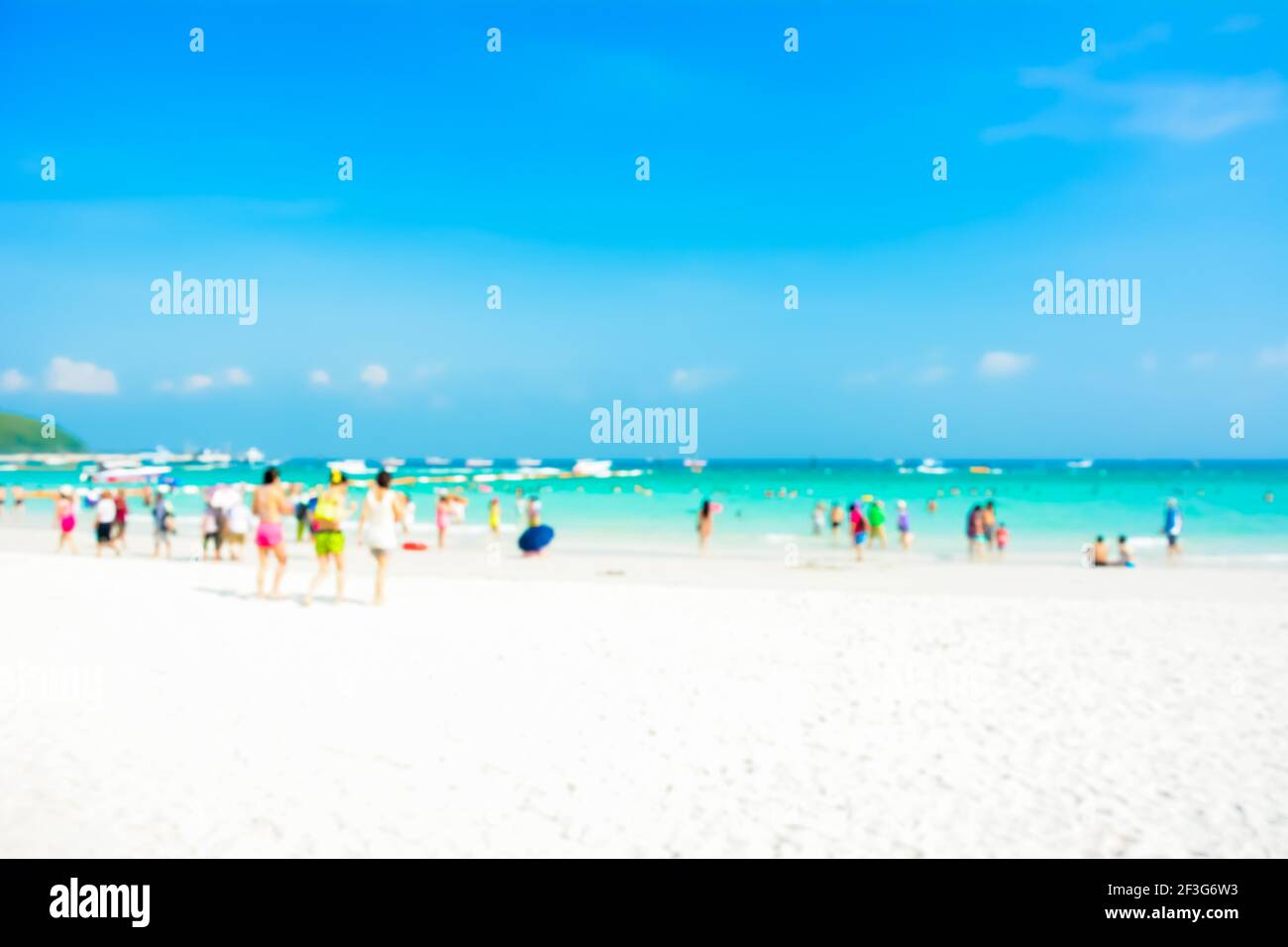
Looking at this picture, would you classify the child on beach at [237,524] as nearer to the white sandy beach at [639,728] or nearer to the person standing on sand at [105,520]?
the person standing on sand at [105,520]

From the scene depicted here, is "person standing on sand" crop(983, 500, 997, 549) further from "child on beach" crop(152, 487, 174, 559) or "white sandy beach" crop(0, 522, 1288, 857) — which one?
"child on beach" crop(152, 487, 174, 559)

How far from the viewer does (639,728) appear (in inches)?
260

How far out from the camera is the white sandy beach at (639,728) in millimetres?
4754

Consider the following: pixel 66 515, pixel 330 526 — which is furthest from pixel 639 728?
pixel 66 515

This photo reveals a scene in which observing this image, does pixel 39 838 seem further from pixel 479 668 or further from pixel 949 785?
pixel 949 785

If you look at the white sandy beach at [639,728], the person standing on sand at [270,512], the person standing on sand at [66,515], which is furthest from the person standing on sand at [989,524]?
the person standing on sand at [66,515]

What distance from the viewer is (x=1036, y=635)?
10156 millimetres

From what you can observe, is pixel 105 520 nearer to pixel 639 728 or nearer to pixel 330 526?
pixel 330 526

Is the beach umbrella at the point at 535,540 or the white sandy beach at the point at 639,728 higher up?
the beach umbrella at the point at 535,540

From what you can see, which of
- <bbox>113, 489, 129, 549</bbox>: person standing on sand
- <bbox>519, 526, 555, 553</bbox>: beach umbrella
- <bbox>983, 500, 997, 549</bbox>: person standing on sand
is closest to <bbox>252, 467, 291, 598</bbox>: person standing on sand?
<bbox>519, 526, 555, 553</bbox>: beach umbrella
